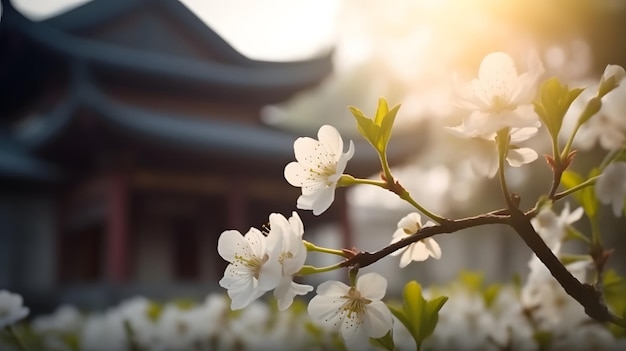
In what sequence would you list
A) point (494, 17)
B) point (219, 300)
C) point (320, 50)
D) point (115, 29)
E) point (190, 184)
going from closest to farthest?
point (219, 300), point (494, 17), point (190, 184), point (320, 50), point (115, 29)

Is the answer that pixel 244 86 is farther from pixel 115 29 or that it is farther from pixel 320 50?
pixel 115 29

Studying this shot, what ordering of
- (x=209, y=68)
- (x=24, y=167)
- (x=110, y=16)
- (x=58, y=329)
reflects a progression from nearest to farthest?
(x=58, y=329)
(x=24, y=167)
(x=209, y=68)
(x=110, y=16)

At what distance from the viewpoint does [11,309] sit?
0.35 meters

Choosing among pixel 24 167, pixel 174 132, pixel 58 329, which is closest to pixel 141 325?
pixel 58 329

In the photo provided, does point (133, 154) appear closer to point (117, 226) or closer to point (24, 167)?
point (117, 226)

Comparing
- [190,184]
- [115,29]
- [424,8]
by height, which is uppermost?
[115,29]

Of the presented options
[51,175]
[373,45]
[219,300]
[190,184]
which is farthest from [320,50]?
[219,300]

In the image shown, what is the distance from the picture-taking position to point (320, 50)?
434cm

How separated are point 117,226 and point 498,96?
379cm

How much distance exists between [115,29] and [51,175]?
46.6 inches

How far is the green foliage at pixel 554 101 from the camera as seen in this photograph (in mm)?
247

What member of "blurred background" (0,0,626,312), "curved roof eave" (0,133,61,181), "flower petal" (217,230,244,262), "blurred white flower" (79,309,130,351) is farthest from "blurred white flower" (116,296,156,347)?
"curved roof eave" (0,133,61,181)

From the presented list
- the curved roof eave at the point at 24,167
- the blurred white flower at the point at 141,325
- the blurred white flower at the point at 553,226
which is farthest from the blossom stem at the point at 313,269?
the curved roof eave at the point at 24,167

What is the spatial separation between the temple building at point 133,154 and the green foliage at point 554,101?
3279 mm
